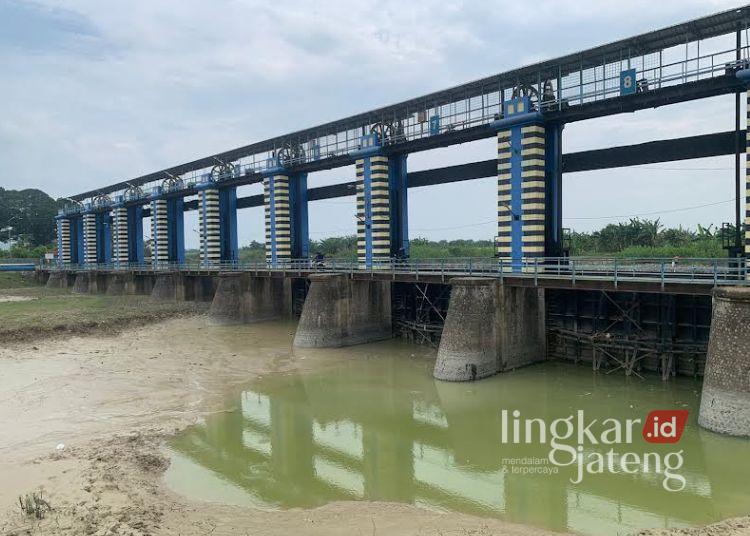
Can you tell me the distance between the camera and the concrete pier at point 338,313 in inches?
1142

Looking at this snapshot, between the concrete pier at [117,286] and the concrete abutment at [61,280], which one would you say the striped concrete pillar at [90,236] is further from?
the concrete pier at [117,286]

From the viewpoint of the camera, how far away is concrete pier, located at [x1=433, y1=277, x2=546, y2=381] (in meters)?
21.6

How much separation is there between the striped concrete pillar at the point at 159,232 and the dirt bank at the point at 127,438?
26090mm

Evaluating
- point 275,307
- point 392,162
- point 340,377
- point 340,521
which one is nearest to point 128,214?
point 275,307

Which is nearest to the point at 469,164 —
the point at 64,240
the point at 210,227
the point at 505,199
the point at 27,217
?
the point at 505,199

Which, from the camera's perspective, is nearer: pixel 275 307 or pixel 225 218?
pixel 275 307

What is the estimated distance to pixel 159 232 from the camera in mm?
57438

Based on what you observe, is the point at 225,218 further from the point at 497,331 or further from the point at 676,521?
the point at 676,521

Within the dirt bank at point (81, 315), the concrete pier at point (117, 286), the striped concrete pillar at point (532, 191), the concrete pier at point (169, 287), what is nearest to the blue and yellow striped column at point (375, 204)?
the striped concrete pillar at point (532, 191)

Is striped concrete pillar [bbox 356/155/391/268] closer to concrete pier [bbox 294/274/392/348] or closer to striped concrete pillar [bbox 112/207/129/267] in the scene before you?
concrete pier [bbox 294/274/392/348]

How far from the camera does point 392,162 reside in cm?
3428

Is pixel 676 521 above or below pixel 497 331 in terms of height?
below

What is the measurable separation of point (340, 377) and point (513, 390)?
24.1ft

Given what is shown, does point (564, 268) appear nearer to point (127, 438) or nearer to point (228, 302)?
point (127, 438)
